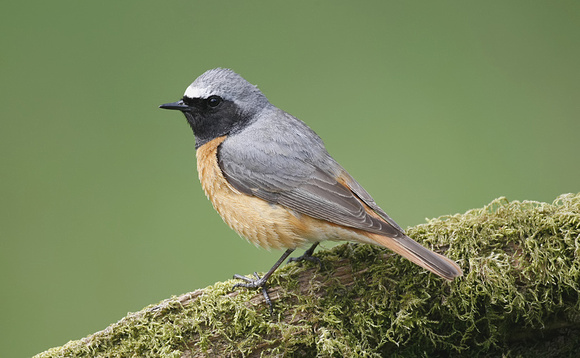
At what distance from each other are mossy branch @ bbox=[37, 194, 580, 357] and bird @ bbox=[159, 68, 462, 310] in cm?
20

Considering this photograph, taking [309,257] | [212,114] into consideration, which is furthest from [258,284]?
[212,114]

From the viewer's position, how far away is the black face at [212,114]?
412 centimetres

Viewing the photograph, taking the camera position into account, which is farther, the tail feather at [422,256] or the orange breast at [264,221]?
the orange breast at [264,221]

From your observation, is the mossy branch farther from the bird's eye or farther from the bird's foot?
the bird's eye

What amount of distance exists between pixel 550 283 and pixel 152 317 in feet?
6.67

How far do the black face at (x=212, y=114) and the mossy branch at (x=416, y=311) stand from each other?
144 cm

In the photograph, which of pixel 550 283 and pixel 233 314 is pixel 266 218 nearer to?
pixel 233 314

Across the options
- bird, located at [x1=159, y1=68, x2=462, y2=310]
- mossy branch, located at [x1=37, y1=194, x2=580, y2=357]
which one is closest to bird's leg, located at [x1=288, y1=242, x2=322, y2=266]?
bird, located at [x1=159, y1=68, x2=462, y2=310]

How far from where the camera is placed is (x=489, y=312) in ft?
9.13

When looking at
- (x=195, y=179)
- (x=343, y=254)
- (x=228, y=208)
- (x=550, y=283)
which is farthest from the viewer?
(x=195, y=179)

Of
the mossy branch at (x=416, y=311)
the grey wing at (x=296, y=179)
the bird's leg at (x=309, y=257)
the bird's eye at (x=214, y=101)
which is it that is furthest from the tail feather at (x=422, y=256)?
the bird's eye at (x=214, y=101)

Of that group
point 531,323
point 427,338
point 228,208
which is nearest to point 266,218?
point 228,208

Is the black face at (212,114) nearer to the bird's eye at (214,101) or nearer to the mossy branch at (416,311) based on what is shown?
the bird's eye at (214,101)

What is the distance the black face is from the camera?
13.5 ft
